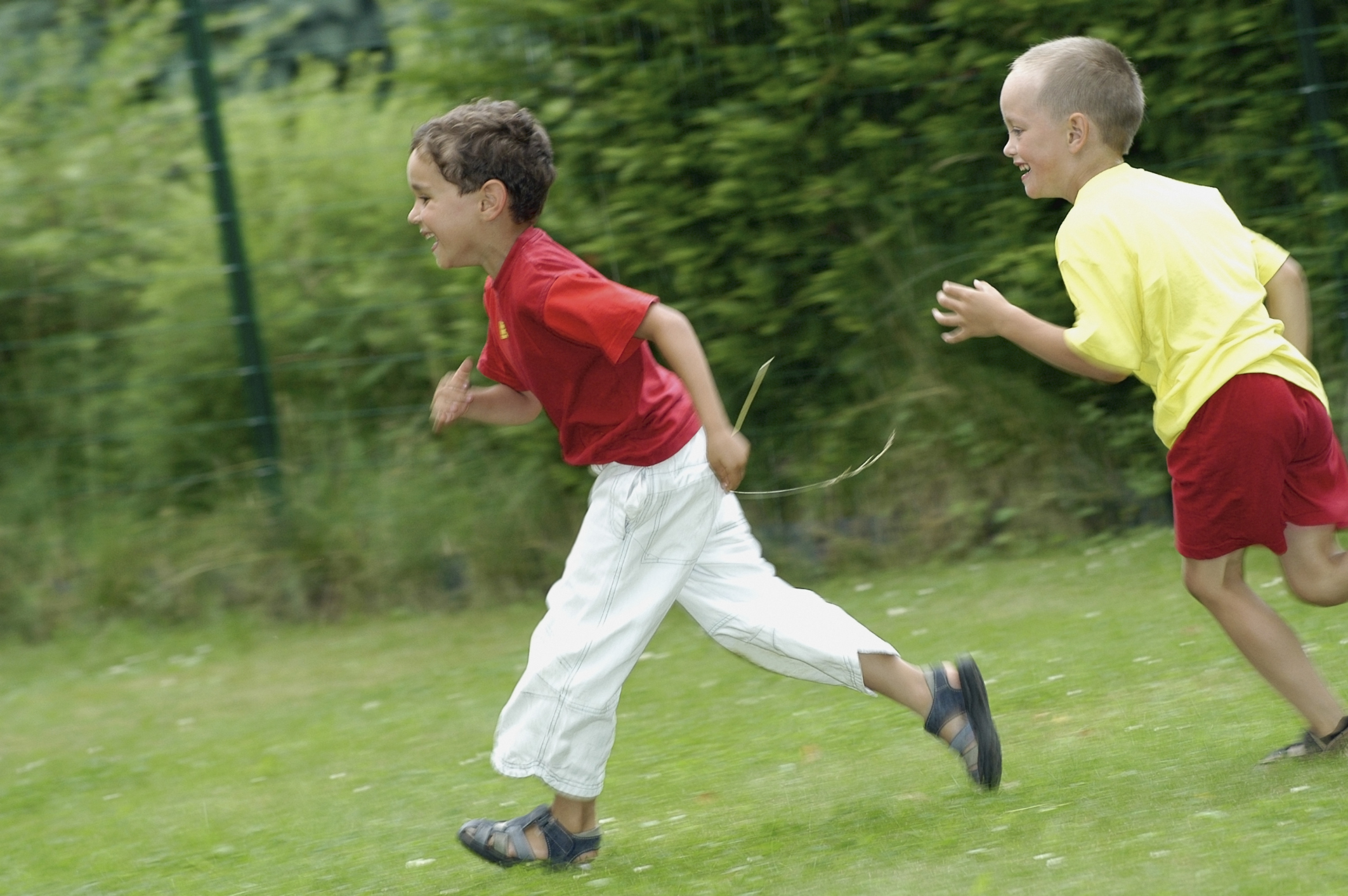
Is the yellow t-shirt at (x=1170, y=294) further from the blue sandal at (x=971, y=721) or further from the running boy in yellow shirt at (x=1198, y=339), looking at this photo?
the blue sandal at (x=971, y=721)

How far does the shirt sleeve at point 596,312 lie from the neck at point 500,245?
0.26m

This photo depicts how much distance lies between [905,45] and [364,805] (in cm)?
382

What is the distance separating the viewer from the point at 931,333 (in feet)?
23.1

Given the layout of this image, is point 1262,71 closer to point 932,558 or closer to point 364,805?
point 932,558

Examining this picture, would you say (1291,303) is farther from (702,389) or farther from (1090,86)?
(702,389)

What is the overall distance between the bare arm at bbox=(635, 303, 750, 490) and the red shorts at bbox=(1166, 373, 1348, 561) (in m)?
0.88

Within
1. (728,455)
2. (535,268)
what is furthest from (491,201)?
(728,455)

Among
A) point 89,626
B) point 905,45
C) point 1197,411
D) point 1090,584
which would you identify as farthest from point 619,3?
point 1197,411

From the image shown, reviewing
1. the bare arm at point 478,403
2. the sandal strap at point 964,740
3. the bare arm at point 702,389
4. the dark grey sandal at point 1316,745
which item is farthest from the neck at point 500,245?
the dark grey sandal at point 1316,745

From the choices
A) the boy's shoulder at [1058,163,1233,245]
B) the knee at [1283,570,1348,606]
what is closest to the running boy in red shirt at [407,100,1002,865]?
the knee at [1283,570,1348,606]

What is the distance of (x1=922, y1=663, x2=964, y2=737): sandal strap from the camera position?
378 cm

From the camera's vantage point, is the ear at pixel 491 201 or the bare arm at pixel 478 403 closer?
the ear at pixel 491 201

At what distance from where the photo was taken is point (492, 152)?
374 cm

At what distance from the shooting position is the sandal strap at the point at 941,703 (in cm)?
378
